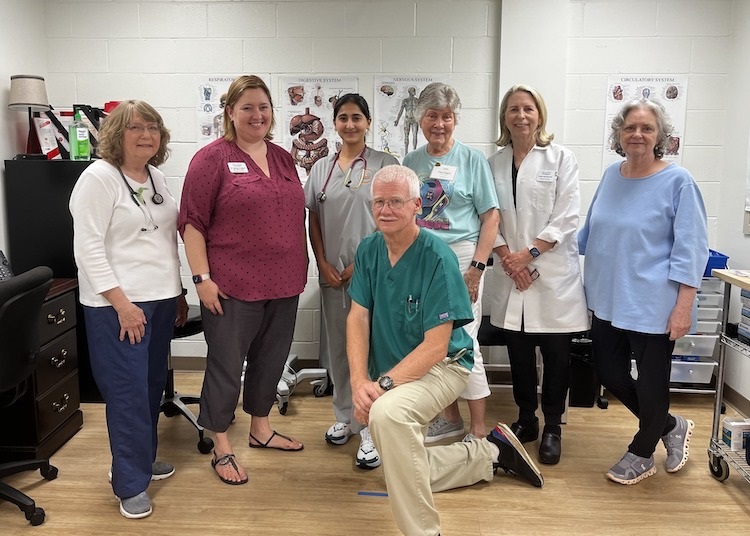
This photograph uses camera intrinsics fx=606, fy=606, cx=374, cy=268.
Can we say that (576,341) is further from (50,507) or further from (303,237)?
(50,507)

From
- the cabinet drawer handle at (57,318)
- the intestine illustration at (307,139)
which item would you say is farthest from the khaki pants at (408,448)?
the intestine illustration at (307,139)

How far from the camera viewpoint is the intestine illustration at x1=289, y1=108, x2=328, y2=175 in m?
3.69

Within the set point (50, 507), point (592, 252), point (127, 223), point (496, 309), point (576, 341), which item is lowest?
point (50, 507)

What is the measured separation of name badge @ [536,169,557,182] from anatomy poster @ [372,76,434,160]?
1196 millimetres

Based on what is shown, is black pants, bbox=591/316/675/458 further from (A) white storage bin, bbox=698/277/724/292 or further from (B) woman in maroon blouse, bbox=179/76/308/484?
(B) woman in maroon blouse, bbox=179/76/308/484

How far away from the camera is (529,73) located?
11.5 ft

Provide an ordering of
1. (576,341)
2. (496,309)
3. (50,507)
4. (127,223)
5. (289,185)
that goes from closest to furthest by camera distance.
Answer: (127,223) < (50,507) < (289,185) < (496,309) < (576,341)

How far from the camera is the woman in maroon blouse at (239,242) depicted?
7.66 feet

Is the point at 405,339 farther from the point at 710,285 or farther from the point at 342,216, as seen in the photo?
the point at 710,285

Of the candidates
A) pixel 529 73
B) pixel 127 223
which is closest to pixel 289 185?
pixel 127 223

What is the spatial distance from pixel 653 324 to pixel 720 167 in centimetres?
178

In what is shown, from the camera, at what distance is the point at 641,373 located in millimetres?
2420

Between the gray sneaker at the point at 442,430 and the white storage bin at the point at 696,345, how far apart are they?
1.33 metres

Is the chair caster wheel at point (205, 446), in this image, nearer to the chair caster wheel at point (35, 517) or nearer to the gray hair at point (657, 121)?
the chair caster wheel at point (35, 517)
